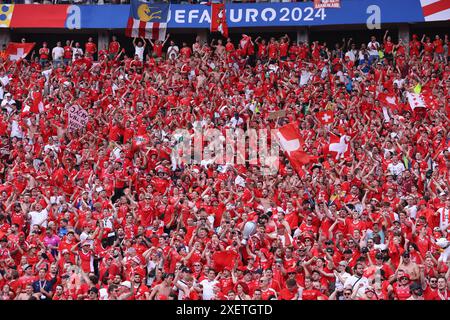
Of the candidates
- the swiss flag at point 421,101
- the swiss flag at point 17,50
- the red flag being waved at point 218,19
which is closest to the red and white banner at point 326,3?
Result: the red flag being waved at point 218,19

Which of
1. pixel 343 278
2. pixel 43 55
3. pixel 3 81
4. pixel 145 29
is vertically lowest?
pixel 343 278

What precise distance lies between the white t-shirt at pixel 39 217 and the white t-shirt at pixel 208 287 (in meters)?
4.40

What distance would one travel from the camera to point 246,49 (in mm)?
28766

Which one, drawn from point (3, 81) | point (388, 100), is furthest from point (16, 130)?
point (388, 100)

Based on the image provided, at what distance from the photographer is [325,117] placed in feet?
74.0

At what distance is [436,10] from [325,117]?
890cm

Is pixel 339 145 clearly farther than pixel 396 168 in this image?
Yes

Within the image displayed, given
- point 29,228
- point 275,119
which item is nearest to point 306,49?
point 275,119

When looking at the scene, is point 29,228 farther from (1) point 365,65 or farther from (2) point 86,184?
(1) point 365,65

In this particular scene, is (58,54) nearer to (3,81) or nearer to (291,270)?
(3,81)

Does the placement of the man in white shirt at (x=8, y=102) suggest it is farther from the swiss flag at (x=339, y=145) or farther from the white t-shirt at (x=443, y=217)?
the white t-shirt at (x=443, y=217)

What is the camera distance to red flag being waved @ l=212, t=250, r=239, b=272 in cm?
1639

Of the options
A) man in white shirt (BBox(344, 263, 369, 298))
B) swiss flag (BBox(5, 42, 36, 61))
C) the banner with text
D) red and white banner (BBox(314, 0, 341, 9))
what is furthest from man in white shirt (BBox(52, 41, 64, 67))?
man in white shirt (BBox(344, 263, 369, 298))

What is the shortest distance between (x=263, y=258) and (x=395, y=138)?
611 centimetres
